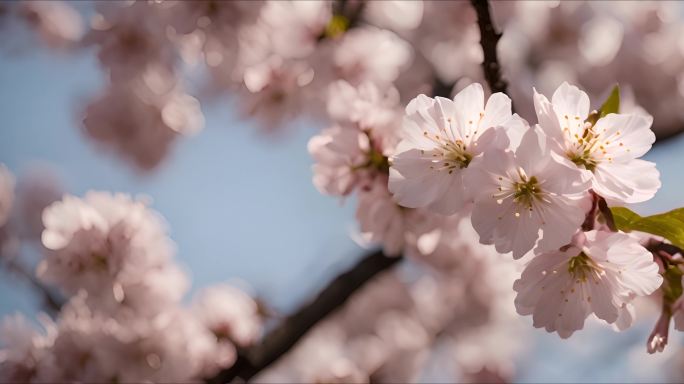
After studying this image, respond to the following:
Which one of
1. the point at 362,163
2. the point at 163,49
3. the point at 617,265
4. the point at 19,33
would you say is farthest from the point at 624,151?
the point at 19,33

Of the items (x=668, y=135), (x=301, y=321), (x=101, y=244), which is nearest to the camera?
(x=101, y=244)

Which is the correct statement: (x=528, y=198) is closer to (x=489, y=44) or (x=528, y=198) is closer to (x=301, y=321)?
(x=489, y=44)

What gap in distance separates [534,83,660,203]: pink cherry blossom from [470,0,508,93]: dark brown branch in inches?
10.1

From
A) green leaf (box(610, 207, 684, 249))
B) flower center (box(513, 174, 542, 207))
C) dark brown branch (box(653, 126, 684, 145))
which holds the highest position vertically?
flower center (box(513, 174, 542, 207))

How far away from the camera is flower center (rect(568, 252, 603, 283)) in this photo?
972mm

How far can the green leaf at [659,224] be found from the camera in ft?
3.10

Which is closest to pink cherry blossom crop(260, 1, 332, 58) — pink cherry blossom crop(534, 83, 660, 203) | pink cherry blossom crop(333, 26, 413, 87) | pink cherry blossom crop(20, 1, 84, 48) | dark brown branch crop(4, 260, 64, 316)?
pink cherry blossom crop(333, 26, 413, 87)

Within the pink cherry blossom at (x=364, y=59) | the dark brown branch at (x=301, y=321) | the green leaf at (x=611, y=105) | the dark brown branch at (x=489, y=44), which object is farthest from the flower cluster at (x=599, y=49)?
the green leaf at (x=611, y=105)

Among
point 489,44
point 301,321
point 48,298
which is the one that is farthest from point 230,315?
point 489,44

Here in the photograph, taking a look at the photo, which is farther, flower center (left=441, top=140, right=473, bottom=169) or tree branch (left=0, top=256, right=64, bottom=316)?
tree branch (left=0, top=256, right=64, bottom=316)

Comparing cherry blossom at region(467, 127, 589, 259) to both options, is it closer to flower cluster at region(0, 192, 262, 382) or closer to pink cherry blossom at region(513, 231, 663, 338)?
pink cherry blossom at region(513, 231, 663, 338)

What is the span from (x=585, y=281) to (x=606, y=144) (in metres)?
0.20

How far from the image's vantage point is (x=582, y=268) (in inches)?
38.9

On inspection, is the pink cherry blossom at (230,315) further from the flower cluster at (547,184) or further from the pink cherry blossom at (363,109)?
the flower cluster at (547,184)
